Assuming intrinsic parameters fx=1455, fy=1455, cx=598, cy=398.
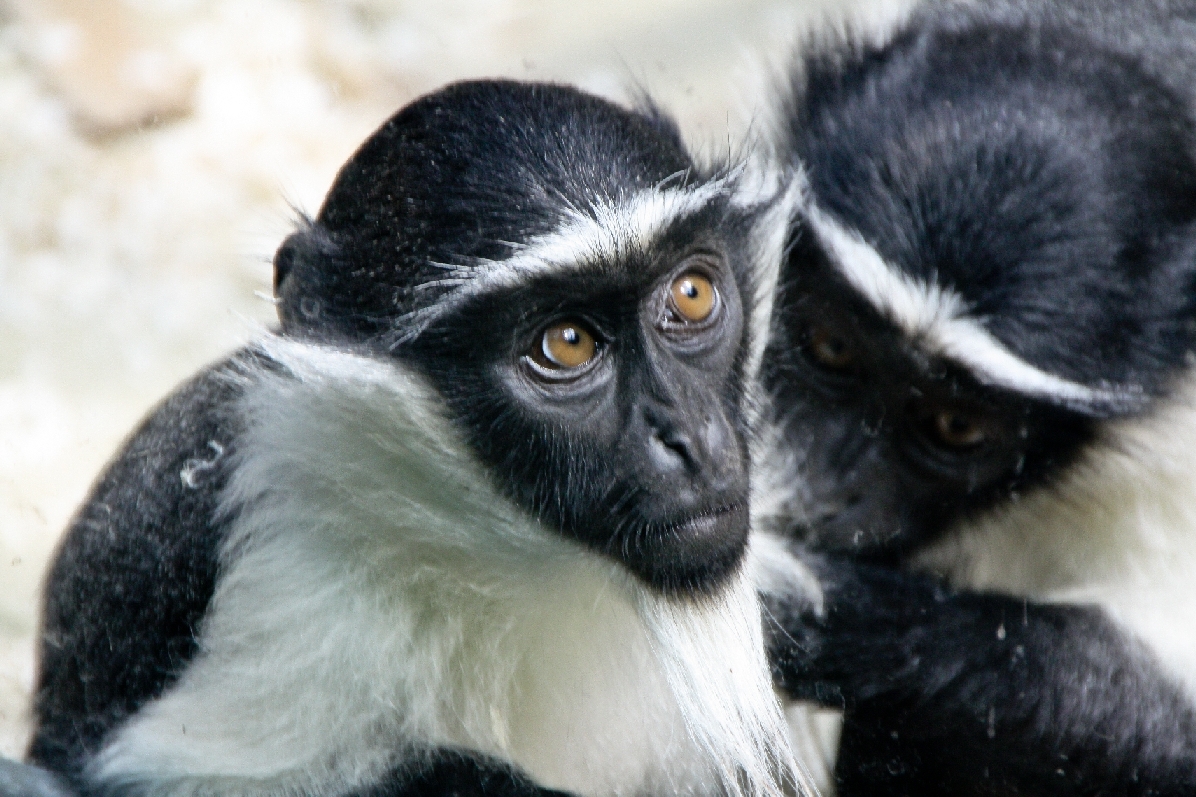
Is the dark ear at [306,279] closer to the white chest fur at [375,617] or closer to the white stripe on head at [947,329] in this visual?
the white chest fur at [375,617]

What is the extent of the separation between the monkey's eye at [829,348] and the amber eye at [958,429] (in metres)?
0.25

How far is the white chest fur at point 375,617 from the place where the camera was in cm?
281

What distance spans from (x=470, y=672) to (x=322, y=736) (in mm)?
317

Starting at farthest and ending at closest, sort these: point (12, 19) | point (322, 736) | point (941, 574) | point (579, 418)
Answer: point (12, 19)
point (941, 574)
point (322, 736)
point (579, 418)

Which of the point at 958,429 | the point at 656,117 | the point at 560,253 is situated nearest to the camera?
the point at 560,253

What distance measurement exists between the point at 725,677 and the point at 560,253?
946 mm

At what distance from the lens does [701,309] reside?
2.79 meters

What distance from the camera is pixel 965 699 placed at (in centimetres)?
329

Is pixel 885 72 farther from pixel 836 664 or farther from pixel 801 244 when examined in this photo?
pixel 836 664

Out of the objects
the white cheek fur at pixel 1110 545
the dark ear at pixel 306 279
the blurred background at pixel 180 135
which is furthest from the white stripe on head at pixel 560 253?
the white cheek fur at pixel 1110 545

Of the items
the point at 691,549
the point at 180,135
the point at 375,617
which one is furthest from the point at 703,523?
the point at 180,135

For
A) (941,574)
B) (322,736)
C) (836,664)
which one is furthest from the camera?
(941,574)

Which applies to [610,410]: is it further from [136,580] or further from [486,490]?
[136,580]

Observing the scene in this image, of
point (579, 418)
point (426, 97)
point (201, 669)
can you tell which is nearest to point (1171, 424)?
point (579, 418)
